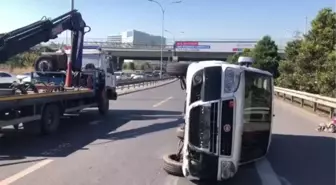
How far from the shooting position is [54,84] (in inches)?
640

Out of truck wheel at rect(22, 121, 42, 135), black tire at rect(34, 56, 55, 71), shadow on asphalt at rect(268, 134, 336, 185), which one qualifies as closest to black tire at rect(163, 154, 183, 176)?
shadow on asphalt at rect(268, 134, 336, 185)

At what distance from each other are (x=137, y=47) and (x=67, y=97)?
85619mm

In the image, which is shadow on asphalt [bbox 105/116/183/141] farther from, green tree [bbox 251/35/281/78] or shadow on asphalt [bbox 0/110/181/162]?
green tree [bbox 251/35/281/78]

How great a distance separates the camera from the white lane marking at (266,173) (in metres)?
7.50

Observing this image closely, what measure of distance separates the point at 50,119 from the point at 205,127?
6.85 metres

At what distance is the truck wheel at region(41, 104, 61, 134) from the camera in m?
11.9

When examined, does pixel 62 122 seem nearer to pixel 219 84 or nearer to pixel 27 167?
pixel 27 167

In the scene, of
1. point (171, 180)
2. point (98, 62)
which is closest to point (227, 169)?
point (171, 180)

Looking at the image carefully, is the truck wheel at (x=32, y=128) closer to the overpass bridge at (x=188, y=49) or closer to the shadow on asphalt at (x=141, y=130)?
the shadow on asphalt at (x=141, y=130)

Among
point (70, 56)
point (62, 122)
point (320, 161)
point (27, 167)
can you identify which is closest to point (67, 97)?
point (62, 122)

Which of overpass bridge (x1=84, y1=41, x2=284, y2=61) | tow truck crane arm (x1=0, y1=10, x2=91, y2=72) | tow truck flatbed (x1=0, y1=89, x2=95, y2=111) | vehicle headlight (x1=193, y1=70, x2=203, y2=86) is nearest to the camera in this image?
vehicle headlight (x1=193, y1=70, x2=203, y2=86)

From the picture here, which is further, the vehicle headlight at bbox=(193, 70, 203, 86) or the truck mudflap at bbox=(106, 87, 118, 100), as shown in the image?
the truck mudflap at bbox=(106, 87, 118, 100)

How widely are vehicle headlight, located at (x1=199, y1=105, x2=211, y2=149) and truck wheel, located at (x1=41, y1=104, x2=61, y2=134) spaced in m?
6.35

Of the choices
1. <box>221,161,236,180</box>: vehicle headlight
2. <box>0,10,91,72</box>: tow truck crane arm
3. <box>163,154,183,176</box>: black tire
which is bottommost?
<box>163,154,183,176</box>: black tire
